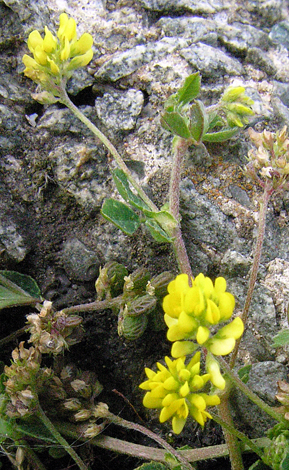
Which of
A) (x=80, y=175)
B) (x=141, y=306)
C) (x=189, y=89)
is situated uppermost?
(x=189, y=89)

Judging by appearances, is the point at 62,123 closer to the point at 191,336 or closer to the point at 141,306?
the point at 141,306

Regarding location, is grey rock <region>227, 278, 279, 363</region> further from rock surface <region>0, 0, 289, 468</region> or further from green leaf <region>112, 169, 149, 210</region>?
green leaf <region>112, 169, 149, 210</region>

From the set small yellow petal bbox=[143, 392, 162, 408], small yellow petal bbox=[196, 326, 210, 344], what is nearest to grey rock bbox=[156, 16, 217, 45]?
small yellow petal bbox=[196, 326, 210, 344]

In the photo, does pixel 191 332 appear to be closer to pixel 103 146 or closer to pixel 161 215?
pixel 161 215

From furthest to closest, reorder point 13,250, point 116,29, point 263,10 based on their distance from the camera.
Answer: point 263,10, point 116,29, point 13,250

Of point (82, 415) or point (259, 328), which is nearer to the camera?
point (82, 415)

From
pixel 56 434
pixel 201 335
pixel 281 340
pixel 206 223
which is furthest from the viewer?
pixel 206 223

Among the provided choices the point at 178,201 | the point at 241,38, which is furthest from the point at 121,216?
the point at 241,38

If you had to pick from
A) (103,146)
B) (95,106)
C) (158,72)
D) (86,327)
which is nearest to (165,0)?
(158,72)
